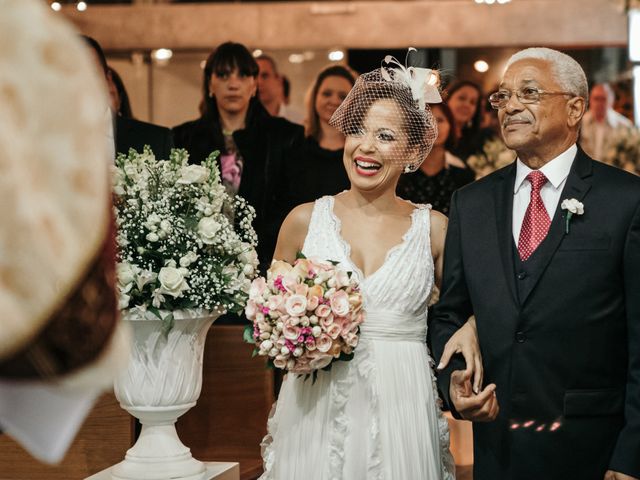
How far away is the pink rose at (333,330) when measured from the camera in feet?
Result: 10.5

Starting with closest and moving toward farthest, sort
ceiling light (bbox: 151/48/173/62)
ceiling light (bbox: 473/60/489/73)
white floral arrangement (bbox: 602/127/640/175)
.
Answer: white floral arrangement (bbox: 602/127/640/175) < ceiling light (bbox: 473/60/489/73) < ceiling light (bbox: 151/48/173/62)

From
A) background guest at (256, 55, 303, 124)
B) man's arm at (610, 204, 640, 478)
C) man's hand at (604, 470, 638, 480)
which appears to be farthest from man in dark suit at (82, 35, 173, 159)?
background guest at (256, 55, 303, 124)

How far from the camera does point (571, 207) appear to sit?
3115mm

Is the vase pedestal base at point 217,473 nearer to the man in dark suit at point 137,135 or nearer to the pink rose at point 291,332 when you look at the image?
the pink rose at point 291,332

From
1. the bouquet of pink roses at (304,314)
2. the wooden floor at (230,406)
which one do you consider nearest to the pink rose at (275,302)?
the bouquet of pink roses at (304,314)

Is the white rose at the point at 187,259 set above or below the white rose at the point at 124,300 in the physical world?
above

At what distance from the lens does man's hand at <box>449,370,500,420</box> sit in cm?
302

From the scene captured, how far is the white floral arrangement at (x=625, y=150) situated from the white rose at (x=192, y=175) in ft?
16.8

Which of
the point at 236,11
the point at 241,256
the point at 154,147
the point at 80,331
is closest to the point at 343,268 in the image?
the point at 241,256

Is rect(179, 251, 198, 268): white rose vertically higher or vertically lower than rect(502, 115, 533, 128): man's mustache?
lower

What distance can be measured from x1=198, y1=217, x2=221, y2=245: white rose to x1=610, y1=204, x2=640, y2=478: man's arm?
4.21 ft

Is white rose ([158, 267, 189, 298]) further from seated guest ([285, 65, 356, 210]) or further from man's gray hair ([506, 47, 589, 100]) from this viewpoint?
seated guest ([285, 65, 356, 210])

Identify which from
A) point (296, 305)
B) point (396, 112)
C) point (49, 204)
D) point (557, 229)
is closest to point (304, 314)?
point (296, 305)

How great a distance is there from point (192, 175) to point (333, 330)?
2.35 feet
